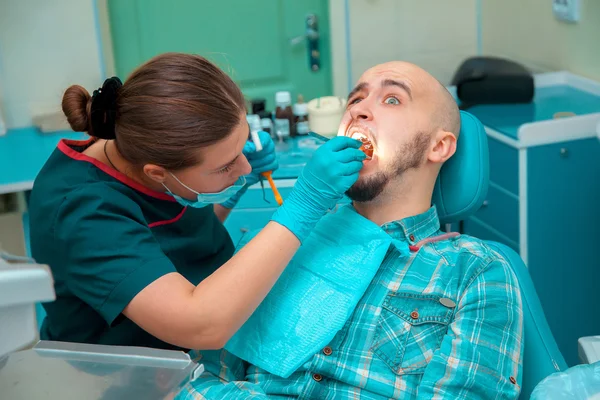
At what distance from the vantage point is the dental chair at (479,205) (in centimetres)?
163

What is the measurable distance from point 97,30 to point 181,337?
209cm

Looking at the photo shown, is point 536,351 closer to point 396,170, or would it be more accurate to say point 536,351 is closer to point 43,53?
point 396,170

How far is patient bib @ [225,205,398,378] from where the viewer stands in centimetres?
162

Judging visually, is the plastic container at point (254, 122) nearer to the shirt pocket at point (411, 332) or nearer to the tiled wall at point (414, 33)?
the tiled wall at point (414, 33)

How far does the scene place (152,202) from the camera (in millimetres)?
1675

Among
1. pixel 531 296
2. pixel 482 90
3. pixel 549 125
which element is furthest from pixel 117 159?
pixel 482 90

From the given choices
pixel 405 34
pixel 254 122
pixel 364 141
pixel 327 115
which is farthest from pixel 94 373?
pixel 405 34

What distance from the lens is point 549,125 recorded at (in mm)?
2516

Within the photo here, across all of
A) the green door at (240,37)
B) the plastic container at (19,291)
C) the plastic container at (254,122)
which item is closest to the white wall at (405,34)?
the green door at (240,37)

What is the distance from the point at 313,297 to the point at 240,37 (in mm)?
1926

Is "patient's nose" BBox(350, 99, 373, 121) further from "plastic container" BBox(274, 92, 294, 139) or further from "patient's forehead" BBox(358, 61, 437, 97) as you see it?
"plastic container" BBox(274, 92, 294, 139)

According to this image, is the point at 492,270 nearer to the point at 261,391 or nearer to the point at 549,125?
the point at 261,391

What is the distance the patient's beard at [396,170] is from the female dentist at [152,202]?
0.13 metres

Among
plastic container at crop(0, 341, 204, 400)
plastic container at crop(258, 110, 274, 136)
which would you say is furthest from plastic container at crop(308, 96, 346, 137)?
plastic container at crop(0, 341, 204, 400)
